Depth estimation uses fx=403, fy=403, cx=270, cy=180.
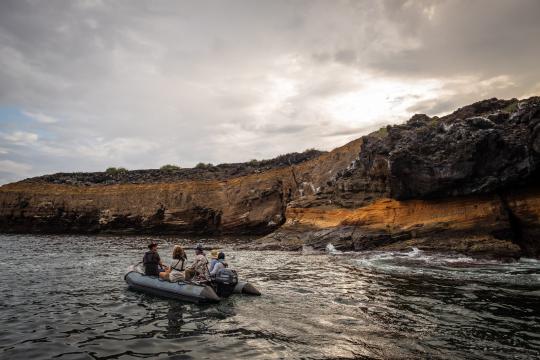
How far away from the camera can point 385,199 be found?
27938 millimetres

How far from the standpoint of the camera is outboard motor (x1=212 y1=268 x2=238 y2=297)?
14.2 meters

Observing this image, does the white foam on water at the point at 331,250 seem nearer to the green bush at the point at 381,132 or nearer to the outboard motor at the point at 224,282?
the green bush at the point at 381,132

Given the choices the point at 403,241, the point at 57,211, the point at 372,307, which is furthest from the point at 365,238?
the point at 57,211

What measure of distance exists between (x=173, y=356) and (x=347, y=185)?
80.9 ft

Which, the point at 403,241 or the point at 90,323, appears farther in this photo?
the point at 403,241

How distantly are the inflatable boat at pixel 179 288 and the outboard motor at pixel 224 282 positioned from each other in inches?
5.0

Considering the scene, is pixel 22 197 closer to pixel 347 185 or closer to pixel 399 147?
pixel 347 185

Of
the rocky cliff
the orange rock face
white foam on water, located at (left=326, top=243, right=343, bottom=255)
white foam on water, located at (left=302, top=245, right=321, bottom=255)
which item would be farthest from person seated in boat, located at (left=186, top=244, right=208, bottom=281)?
the rocky cliff

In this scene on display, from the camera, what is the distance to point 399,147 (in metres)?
26.5

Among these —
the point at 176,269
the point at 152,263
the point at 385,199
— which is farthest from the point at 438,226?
the point at 152,263

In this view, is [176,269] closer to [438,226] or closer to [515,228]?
[438,226]

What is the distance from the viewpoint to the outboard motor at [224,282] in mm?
14156

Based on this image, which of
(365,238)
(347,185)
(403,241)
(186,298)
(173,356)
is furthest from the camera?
(347,185)

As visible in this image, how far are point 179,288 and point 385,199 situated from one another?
1810 centimetres
